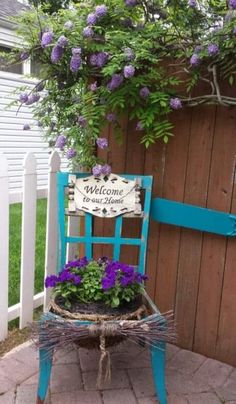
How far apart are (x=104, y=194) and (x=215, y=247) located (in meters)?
0.68

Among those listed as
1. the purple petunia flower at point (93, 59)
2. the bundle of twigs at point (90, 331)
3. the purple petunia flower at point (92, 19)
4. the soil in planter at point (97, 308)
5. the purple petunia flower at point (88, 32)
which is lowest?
the bundle of twigs at point (90, 331)

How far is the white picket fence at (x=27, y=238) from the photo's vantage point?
2.57 m

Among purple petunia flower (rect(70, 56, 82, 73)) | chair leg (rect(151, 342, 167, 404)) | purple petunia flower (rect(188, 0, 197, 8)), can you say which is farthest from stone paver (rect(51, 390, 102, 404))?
purple petunia flower (rect(188, 0, 197, 8))

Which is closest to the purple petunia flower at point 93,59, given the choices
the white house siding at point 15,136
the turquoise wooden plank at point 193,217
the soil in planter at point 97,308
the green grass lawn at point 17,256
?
the turquoise wooden plank at point 193,217

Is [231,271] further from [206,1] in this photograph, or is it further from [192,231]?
[206,1]

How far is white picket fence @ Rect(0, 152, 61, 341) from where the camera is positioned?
2.57m

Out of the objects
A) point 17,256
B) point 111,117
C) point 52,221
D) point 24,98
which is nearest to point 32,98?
point 24,98

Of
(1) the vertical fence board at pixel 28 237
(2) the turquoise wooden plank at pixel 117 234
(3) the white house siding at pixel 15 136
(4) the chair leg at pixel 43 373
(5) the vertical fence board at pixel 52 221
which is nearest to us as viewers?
(4) the chair leg at pixel 43 373

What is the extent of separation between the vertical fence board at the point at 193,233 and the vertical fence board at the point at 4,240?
1056 millimetres

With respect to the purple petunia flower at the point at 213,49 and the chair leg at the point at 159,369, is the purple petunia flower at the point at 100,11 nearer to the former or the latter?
the purple petunia flower at the point at 213,49

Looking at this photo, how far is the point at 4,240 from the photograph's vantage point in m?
2.59

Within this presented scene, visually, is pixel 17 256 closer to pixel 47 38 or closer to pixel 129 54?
pixel 47 38

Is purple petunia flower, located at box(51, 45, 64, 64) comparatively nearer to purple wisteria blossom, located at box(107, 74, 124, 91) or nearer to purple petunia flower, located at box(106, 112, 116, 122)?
purple wisteria blossom, located at box(107, 74, 124, 91)

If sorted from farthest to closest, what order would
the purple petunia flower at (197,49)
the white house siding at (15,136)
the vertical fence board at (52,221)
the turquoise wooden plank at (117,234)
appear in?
1. the white house siding at (15,136)
2. the vertical fence board at (52,221)
3. the turquoise wooden plank at (117,234)
4. the purple petunia flower at (197,49)
